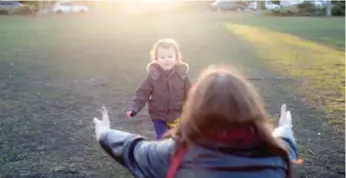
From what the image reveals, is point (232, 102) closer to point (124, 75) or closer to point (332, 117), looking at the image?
point (332, 117)

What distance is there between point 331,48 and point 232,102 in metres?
13.8

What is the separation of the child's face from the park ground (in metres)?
0.94

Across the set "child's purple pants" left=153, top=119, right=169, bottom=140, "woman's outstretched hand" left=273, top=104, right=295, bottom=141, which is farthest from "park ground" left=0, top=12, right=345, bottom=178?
"woman's outstretched hand" left=273, top=104, right=295, bottom=141

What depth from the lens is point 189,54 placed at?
13.6 m

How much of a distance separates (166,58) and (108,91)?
410 centimetres

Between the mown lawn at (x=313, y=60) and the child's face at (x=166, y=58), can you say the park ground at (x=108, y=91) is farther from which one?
the child's face at (x=166, y=58)

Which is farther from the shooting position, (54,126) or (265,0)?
(265,0)

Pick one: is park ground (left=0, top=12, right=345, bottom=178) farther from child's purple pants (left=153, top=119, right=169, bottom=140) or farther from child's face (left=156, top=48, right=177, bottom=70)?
child's face (left=156, top=48, right=177, bottom=70)

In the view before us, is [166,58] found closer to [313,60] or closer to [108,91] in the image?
[108,91]

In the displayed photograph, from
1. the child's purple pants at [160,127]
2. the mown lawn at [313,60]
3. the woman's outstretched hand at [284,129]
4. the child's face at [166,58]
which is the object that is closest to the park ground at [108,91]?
the mown lawn at [313,60]

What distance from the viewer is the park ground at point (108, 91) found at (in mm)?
5156

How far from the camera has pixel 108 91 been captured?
856 cm

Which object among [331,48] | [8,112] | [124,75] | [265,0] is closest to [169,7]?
[265,0]

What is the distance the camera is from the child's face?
456cm
